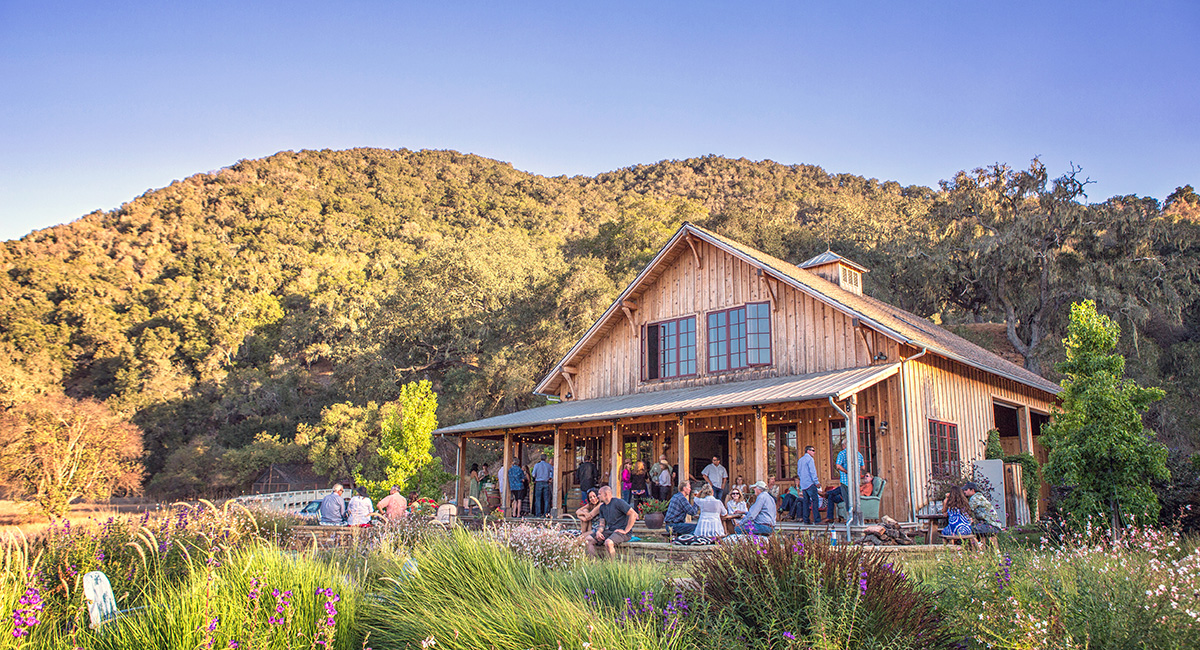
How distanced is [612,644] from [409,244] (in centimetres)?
5983

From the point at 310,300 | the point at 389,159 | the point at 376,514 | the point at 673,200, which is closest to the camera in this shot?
the point at 376,514

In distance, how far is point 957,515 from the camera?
10375 millimetres

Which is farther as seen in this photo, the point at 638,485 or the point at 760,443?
the point at 638,485

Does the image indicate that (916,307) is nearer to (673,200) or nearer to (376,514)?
(376,514)

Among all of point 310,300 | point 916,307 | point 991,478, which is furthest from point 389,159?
point 991,478

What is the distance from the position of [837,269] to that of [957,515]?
10.3 meters

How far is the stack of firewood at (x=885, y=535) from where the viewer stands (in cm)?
1098

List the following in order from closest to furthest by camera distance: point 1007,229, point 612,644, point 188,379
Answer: point 612,644
point 1007,229
point 188,379

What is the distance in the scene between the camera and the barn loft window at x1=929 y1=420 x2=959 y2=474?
47.9 feet

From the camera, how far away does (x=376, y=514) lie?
1312cm

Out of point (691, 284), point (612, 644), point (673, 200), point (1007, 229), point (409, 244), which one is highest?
point (673, 200)

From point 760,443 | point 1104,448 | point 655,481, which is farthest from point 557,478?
point 1104,448

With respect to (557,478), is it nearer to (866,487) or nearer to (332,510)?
(332,510)

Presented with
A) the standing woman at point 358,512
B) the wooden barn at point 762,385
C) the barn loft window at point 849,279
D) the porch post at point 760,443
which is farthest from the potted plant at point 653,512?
the barn loft window at point 849,279
